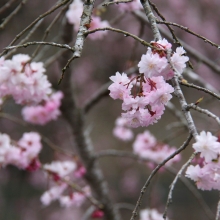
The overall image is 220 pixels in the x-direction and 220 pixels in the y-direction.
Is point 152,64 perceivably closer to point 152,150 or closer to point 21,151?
point 21,151

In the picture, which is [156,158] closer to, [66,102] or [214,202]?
[66,102]

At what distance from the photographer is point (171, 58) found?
851 mm

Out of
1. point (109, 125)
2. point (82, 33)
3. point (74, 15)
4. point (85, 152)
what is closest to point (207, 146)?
point (82, 33)

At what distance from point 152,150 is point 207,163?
56.5 inches

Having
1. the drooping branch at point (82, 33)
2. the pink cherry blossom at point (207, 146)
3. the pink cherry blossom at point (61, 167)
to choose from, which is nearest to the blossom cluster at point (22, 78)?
the drooping branch at point (82, 33)

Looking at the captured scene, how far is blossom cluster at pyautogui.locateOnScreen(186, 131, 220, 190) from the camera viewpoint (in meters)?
0.78

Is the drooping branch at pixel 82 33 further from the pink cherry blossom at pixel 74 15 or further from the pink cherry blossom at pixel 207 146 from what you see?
the pink cherry blossom at pixel 74 15

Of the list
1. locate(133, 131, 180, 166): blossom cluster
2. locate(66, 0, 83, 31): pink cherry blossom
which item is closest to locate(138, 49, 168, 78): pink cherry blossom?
locate(66, 0, 83, 31): pink cherry blossom

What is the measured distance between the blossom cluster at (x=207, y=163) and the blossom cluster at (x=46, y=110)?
1.11 m

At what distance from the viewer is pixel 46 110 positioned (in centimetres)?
A: 203

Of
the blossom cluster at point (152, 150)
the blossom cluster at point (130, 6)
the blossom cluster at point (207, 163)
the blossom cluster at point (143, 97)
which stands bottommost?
the blossom cluster at point (207, 163)

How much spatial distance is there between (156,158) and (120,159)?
Result: 2.90m

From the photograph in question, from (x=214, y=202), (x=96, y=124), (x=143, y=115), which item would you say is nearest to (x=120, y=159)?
(x=96, y=124)

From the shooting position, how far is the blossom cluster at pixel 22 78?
3.92 feet
